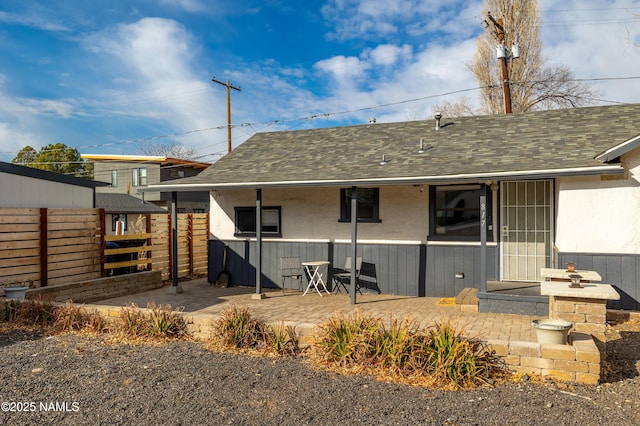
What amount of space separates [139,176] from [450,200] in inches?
1042

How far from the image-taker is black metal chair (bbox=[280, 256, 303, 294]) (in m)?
10.4

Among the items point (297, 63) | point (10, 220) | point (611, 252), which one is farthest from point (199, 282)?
point (297, 63)

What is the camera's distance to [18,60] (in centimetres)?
1803

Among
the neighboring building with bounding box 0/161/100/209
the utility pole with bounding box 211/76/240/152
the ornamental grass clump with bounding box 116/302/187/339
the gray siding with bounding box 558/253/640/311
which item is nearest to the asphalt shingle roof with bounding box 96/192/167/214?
the utility pole with bounding box 211/76/240/152

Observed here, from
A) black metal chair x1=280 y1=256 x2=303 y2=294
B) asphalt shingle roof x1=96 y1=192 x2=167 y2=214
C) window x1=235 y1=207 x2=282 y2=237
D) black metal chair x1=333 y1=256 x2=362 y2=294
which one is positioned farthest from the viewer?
asphalt shingle roof x1=96 y1=192 x2=167 y2=214

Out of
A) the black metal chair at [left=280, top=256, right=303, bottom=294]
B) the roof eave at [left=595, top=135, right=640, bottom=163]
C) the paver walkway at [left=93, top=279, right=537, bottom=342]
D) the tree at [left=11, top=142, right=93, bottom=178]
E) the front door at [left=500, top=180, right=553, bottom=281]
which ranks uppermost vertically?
the tree at [left=11, top=142, right=93, bottom=178]

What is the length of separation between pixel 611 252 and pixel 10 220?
10.8m

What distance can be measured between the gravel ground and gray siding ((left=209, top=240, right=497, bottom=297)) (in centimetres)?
403

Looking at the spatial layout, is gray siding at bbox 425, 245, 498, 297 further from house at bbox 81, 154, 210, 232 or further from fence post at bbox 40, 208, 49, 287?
house at bbox 81, 154, 210, 232

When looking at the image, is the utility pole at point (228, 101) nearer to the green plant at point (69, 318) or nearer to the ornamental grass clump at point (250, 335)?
the green plant at point (69, 318)

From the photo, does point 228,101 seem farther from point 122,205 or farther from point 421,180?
point 421,180

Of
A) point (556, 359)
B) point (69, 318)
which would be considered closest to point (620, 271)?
point (556, 359)

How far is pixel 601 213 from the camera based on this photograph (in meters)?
7.57

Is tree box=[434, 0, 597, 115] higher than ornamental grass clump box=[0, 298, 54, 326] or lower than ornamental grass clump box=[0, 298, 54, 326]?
higher
